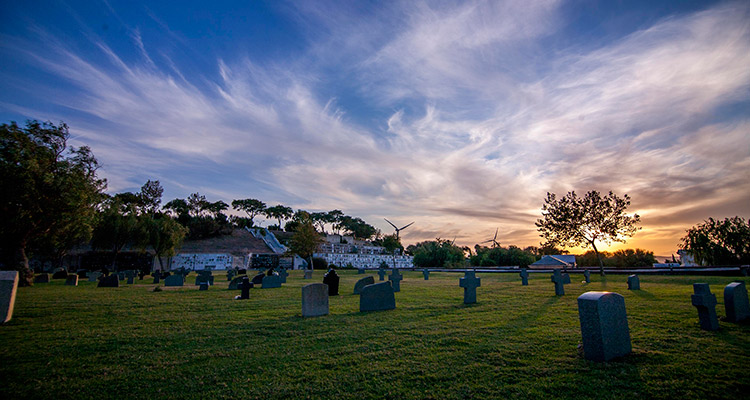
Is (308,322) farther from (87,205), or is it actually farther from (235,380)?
(87,205)

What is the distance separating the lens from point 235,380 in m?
4.03

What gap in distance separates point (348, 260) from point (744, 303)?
5130 centimetres

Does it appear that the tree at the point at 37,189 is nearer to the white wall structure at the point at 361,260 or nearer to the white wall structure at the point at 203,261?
the white wall structure at the point at 203,261

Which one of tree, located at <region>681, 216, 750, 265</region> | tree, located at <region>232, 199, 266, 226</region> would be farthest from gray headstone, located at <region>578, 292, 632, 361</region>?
tree, located at <region>232, 199, 266, 226</region>

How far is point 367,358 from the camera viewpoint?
15.7ft

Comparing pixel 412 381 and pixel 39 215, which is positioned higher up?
pixel 39 215

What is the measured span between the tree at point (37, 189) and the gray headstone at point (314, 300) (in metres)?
17.5

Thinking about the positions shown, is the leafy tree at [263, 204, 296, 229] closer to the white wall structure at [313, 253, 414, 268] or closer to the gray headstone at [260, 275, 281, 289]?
the white wall structure at [313, 253, 414, 268]

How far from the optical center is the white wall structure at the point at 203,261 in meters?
46.2

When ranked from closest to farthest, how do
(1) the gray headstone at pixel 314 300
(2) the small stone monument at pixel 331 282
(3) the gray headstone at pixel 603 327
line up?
(3) the gray headstone at pixel 603 327, (1) the gray headstone at pixel 314 300, (2) the small stone monument at pixel 331 282

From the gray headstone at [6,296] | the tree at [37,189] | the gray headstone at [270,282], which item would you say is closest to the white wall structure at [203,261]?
the tree at [37,189]

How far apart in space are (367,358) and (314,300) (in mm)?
4373

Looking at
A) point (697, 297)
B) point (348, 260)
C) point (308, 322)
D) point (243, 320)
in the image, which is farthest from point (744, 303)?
point (348, 260)

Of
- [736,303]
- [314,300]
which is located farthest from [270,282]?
[736,303]
